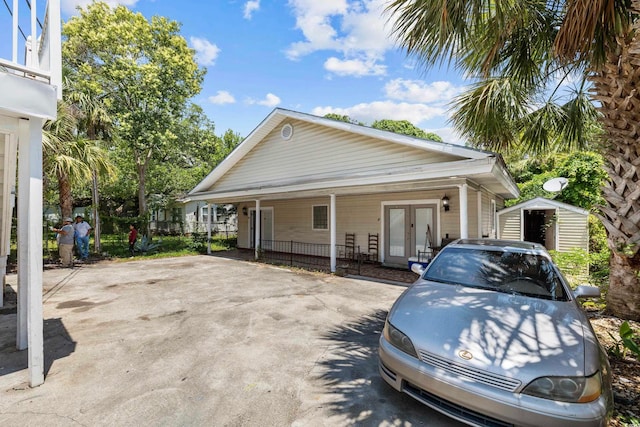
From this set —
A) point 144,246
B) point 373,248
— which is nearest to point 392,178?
point 373,248

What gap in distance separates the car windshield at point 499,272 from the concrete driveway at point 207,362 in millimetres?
1416

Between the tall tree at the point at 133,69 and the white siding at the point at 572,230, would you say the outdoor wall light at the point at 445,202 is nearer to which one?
the white siding at the point at 572,230

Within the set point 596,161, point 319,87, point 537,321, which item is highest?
point 319,87

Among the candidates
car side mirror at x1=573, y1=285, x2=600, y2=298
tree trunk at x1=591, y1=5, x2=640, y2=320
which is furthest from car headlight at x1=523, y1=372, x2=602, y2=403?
tree trunk at x1=591, y1=5, x2=640, y2=320

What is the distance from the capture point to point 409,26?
4449mm

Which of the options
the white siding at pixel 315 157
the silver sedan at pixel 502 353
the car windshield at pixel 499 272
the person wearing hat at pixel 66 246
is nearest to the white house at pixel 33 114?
the silver sedan at pixel 502 353

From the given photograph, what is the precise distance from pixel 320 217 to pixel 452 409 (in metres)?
10.6

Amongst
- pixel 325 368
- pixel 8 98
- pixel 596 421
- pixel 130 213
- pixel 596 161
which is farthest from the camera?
pixel 130 213

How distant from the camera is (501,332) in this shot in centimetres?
241

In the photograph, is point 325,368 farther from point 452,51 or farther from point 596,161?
point 596,161

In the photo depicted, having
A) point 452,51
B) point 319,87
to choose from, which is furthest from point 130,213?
point 452,51

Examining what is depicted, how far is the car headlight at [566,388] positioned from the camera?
198cm

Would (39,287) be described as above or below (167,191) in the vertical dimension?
below

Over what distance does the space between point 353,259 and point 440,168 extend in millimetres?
5818
